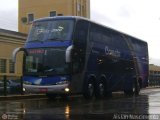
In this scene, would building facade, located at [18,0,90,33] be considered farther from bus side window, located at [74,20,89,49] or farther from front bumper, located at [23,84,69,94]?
front bumper, located at [23,84,69,94]

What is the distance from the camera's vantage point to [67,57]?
22.5 meters

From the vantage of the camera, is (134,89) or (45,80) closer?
(45,80)

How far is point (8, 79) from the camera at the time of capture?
2767cm

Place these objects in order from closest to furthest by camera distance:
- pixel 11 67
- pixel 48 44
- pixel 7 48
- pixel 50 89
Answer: pixel 50 89
pixel 48 44
pixel 7 48
pixel 11 67

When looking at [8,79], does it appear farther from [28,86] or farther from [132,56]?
[132,56]

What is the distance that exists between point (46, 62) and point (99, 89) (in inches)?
168

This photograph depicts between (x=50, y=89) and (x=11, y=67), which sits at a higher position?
(x=11, y=67)

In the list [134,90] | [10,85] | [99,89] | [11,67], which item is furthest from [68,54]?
[11,67]

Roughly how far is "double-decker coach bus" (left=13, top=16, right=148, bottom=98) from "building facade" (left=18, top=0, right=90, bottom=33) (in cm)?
5300

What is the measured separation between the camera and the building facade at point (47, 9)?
80.4 metres

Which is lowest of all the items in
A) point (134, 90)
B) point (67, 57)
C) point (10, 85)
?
point (134, 90)

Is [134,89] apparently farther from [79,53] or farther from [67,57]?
[67,57]

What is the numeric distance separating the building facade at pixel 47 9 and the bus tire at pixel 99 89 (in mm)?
53312

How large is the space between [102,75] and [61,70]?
428 cm
